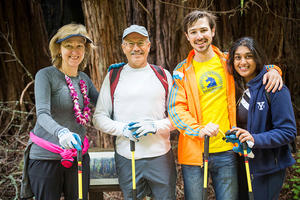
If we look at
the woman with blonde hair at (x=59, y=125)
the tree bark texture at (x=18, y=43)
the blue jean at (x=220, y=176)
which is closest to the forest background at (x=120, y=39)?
the tree bark texture at (x=18, y=43)

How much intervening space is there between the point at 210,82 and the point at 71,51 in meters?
1.16

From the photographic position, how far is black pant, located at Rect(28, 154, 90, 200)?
6.80ft

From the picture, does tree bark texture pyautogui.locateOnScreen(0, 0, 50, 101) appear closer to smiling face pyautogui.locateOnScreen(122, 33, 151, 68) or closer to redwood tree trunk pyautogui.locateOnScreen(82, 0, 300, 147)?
redwood tree trunk pyautogui.locateOnScreen(82, 0, 300, 147)

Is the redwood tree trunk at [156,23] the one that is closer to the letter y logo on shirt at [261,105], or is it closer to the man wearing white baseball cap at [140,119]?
the man wearing white baseball cap at [140,119]

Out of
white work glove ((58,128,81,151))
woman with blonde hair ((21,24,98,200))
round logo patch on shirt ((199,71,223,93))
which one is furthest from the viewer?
round logo patch on shirt ((199,71,223,93))

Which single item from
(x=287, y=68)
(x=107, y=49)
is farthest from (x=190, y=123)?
(x=287, y=68)

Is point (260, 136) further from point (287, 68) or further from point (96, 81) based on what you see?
point (287, 68)

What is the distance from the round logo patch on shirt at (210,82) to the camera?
217cm

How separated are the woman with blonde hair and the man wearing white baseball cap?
24 cm

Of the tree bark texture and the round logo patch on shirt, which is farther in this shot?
the tree bark texture

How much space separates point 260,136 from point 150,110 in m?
0.85

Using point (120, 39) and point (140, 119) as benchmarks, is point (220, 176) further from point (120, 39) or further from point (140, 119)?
point (120, 39)

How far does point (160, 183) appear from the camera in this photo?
7.13 feet

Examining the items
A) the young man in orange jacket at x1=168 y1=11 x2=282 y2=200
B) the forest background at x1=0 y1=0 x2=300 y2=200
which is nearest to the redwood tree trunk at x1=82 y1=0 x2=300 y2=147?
the forest background at x1=0 y1=0 x2=300 y2=200
